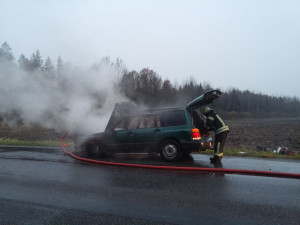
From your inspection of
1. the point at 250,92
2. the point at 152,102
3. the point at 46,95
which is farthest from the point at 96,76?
the point at 250,92

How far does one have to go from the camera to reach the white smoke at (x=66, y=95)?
11703 mm

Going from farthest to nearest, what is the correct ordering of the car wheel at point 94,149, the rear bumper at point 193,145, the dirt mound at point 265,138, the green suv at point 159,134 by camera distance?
the dirt mound at point 265,138
the car wheel at point 94,149
the green suv at point 159,134
the rear bumper at point 193,145

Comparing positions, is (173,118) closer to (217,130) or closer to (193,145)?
(193,145)

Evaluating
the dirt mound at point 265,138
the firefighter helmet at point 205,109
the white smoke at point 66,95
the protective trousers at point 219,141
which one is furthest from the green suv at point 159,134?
the dirt mound at point 265,138

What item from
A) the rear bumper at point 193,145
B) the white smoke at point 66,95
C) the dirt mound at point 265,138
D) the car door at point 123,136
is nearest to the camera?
the rear bumper at point 193,145

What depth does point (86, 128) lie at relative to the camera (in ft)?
37.6

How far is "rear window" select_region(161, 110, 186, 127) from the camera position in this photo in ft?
26.4

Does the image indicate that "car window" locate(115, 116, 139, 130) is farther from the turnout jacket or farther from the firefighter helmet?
the turnout jacket

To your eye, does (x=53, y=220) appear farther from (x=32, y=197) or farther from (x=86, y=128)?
(x=86, y=128)

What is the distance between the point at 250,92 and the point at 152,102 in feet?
320

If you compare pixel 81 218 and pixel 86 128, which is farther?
pixel 86 128

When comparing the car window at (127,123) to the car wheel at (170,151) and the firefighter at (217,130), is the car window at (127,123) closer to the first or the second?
the car wheel at (170,151)

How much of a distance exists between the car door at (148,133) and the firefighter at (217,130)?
1.54m

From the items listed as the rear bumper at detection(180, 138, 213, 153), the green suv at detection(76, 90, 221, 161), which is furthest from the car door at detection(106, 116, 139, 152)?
the rear bumper at detection(180, 138, 213, 153)
